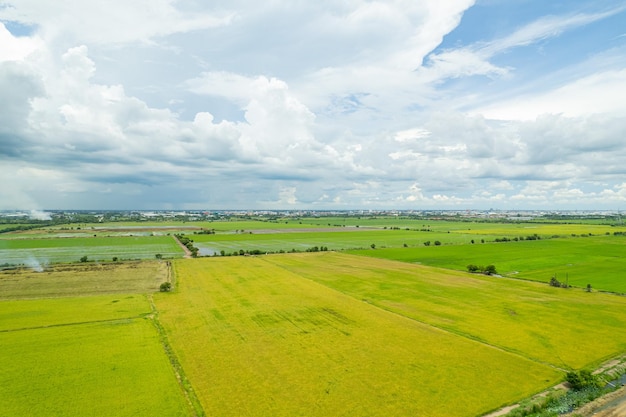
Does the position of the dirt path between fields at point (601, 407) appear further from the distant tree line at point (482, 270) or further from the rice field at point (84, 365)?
the distant tree line at point (482, 270)

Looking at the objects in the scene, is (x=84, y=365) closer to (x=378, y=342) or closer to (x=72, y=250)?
(x=378, y=342)

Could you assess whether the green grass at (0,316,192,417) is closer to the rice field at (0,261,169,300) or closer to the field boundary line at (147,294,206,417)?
the field boundary line at (147,294,206,417)

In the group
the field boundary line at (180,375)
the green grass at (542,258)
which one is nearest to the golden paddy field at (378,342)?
the field boundary line at (180,375)

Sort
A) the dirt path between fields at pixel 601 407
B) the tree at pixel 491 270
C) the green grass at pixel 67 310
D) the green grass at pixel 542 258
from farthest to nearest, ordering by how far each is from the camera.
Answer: the tree at pixel 491 270, the green grass at pixel 542 258, the green grass at pixel 67 310, the dirt path between fields at pixel 601 407

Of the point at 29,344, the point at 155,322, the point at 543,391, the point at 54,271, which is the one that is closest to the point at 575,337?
the point at 543,391

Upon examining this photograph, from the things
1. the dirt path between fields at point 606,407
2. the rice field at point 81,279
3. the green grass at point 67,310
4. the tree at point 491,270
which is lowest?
the dirt path between fields at point 606,407

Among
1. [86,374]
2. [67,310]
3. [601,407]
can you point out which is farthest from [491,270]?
[67,310]

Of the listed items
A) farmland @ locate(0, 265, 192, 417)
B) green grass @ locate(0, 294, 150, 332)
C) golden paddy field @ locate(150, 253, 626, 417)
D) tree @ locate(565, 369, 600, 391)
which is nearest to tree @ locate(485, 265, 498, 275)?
golden paddy field @ locate(150, 253, 626, 417)
